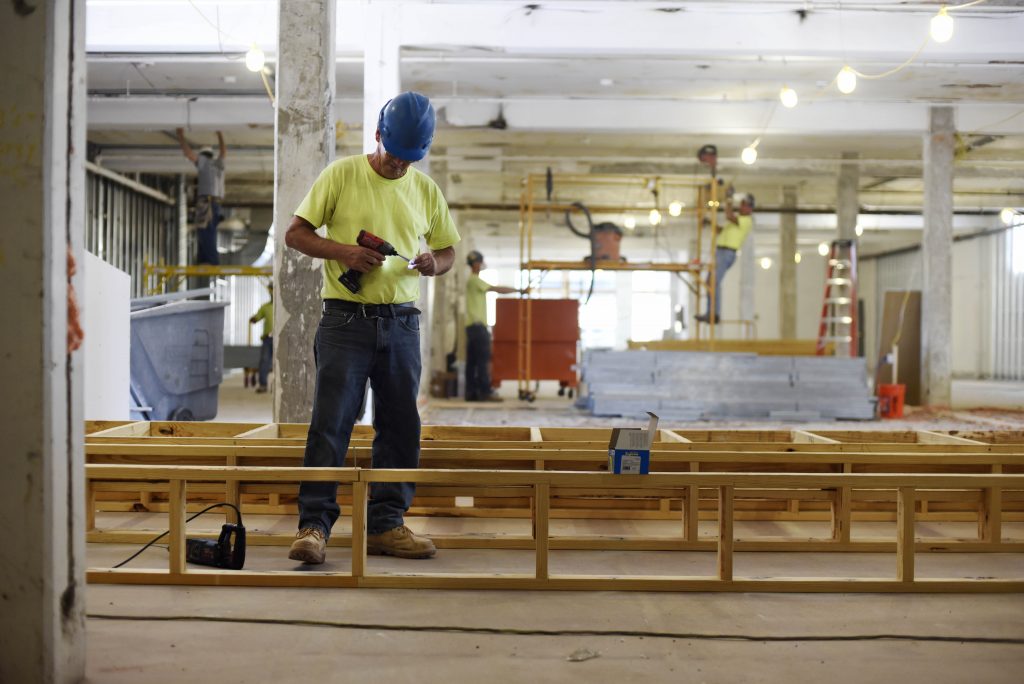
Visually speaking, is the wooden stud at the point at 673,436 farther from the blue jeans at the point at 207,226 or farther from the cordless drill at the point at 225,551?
the blue jeans at the point at 207,226

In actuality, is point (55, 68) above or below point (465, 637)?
above

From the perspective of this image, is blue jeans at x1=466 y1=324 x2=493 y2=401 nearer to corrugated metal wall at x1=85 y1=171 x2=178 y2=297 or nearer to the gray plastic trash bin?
the gray plastic trash bin

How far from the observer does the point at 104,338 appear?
19.4 feet

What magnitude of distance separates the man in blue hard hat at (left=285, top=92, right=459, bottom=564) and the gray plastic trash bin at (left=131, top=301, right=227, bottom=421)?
4081mm

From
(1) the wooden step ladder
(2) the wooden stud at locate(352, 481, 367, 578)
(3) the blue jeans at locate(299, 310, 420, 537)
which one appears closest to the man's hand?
(3) the blue jeans at locate(299, 310, 420, 537)

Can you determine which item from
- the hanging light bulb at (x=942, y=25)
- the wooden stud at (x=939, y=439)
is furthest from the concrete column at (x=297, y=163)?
the hanging light bulb at (x=942, y=25)

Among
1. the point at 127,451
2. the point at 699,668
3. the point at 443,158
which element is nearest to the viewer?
the point at 699,668

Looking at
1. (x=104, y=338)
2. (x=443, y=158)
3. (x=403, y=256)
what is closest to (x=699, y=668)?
(x=403, y=256)

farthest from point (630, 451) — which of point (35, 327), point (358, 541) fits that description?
point (35, 327)

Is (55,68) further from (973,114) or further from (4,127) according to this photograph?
(973,114)

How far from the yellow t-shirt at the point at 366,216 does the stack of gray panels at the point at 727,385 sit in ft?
26.8

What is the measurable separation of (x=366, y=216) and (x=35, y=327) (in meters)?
1.60

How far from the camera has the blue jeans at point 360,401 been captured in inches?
134

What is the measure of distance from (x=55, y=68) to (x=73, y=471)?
3.22ft
